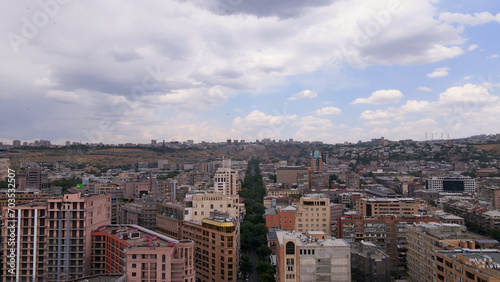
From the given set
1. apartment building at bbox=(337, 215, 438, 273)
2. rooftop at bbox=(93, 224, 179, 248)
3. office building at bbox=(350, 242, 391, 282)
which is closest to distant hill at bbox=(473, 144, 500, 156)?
apartment building at bbox=(337, 215, 438, 273)

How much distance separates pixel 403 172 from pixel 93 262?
93.8 meters

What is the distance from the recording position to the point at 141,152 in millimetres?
138625

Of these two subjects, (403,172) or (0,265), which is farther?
(403,172)

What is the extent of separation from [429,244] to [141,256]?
16.8 meters

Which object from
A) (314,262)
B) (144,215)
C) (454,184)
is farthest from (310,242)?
(454,184)

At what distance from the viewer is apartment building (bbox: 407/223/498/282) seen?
69.6ft

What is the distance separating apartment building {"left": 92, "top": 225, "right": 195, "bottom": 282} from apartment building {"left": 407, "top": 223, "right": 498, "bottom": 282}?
13.7 meters

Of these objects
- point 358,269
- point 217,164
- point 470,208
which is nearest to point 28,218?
point 358,269

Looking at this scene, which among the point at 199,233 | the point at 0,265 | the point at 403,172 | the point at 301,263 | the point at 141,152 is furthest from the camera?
the point at 141,152

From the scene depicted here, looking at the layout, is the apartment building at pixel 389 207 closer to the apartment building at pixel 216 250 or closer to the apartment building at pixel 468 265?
the apartment building at pixel 468 265

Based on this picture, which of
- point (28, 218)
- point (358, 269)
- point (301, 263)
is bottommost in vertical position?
point (358, 269)

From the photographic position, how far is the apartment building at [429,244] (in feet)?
69.6

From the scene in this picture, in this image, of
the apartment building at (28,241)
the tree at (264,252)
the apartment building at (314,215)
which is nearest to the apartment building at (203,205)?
the tree at (264,252)

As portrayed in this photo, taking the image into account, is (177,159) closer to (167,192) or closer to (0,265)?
(167,192)
